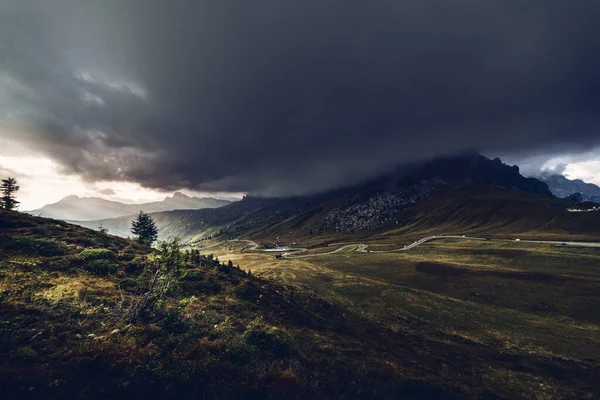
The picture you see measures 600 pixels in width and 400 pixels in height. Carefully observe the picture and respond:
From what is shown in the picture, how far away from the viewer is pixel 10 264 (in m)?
24.5

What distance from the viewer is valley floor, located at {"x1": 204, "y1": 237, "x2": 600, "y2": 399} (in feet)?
91.9

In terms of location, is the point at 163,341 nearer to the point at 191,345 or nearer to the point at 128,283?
the point at 191,345

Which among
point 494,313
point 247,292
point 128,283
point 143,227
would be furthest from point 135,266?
point 143,227

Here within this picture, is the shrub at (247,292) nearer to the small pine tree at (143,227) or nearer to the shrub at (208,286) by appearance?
the shrub at (208,286)

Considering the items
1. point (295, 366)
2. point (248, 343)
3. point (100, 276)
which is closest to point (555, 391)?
point (295, 366)

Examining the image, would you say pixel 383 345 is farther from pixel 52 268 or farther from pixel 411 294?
pixel 52 268

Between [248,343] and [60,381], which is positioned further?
[248,343]

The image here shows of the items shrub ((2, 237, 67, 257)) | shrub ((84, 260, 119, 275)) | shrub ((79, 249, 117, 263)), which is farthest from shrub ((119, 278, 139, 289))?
shrub ((2, 237, 67, 257))

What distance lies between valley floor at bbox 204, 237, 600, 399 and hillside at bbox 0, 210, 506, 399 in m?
3.47

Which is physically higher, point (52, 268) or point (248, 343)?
point (52, 268)

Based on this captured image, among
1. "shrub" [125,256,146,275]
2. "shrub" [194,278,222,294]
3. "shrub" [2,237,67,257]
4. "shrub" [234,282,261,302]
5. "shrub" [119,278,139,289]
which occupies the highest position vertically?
"shrub" [2,237,67,257]

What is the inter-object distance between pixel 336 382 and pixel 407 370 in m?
9.14

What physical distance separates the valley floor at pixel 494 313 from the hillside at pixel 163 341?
137 inches

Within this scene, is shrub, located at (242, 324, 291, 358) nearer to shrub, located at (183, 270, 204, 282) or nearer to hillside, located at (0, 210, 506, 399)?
hillside, located at (0, 210, 506, 399)
